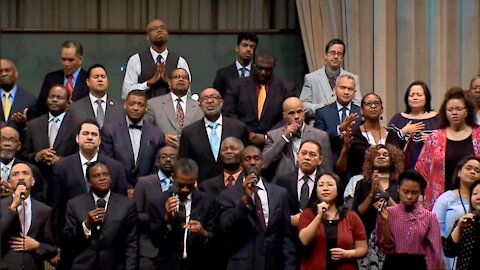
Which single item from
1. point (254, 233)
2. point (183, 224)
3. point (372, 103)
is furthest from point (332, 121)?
point (183, 224)

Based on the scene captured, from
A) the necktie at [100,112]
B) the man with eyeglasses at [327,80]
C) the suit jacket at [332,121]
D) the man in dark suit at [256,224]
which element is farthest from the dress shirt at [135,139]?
the man with eyeglasses at [327,80]

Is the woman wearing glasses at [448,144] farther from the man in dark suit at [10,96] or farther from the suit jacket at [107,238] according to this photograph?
the man in dark suit at [10,96]

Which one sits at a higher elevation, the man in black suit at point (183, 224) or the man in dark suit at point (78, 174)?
the man in dark suit at point (78, 174)

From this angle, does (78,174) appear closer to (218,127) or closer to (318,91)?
(218,127)

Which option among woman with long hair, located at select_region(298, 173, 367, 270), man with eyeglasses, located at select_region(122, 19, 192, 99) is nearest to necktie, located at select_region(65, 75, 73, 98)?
man with eyeglasses, located at select_region(122, 19, 192, 99)

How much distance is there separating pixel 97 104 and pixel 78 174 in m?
1.03

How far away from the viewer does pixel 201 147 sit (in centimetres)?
1070

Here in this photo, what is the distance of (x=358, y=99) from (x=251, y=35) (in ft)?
3.32

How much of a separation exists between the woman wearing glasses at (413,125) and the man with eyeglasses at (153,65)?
1.79 metres

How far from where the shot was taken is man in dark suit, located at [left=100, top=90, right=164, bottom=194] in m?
10.7

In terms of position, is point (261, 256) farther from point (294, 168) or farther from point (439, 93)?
point (439, 93)

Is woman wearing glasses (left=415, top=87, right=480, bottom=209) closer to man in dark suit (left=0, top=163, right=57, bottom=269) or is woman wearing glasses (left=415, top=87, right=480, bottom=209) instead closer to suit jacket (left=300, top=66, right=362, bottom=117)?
suit jacket (left=300, top=66, right=362, bottom=117)

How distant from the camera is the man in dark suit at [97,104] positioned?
438 inches

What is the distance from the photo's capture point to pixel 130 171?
35.1 ft
